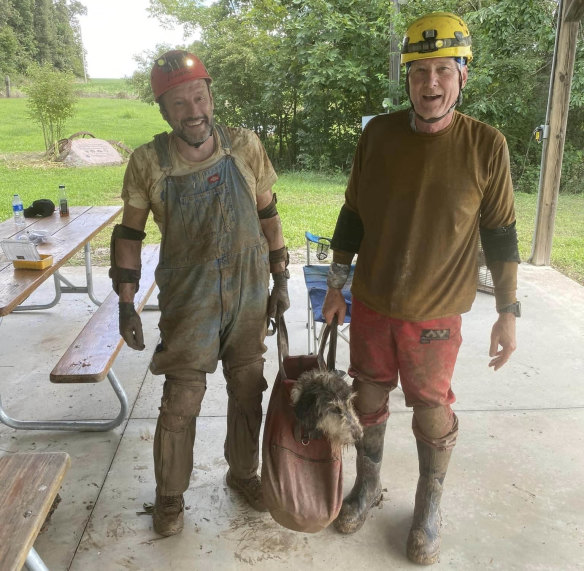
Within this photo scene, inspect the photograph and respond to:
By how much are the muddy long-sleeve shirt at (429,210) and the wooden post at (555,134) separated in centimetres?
432

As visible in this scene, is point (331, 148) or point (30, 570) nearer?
point (30, 570)

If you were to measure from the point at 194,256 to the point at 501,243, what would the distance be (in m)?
1.13

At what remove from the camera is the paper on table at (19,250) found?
10.2 feet

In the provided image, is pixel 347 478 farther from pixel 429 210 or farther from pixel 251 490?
pixel 429 210

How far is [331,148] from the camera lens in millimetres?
14391

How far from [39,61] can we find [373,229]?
17044 mm

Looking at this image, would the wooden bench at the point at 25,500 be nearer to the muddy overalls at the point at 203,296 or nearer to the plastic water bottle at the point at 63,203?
the muddy overalls at the point at 203,296

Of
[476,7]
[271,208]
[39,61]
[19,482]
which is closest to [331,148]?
[476,7]

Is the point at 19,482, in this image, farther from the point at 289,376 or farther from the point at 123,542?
the point at 289,376

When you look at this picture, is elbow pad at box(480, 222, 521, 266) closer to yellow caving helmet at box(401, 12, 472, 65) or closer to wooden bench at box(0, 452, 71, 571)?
yellow caving helmet at box(401, 12, 472, 65)

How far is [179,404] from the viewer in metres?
2.19

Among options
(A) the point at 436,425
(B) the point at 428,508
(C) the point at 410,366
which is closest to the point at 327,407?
(C) the point at 410,366

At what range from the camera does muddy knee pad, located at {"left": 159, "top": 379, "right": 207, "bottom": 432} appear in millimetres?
2189

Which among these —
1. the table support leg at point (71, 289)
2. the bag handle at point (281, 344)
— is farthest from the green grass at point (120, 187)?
the bag handle at point (281, 344)
